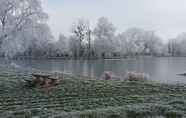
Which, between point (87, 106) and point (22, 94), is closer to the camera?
point (87, 106)

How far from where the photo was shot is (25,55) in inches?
1523

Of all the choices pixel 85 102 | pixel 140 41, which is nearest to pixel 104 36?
pixel 140 41

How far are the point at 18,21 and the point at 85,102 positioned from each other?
16839 millimetres

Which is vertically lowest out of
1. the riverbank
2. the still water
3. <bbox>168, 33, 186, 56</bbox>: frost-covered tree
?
the still water

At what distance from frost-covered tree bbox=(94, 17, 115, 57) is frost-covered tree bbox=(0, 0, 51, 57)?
20346 millimetres

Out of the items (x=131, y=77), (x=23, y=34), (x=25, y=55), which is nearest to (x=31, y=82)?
(x=131, y=77)

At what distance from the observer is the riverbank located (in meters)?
4.72

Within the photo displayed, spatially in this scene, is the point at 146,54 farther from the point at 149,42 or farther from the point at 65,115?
the point at 65,115

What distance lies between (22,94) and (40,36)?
1629cm

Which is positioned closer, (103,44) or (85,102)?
(85,102)

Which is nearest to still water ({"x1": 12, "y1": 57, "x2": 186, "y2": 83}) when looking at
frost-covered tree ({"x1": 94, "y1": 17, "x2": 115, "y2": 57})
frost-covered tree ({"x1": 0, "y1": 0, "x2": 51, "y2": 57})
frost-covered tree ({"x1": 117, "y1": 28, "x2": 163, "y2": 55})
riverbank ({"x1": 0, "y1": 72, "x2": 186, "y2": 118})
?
frost-covered tree ({"x1": 0, "y1": 0, "x2": 51, "y2": 57})

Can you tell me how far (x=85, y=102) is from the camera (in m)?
5.90

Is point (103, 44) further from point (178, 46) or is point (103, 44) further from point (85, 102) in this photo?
point (85, 102)

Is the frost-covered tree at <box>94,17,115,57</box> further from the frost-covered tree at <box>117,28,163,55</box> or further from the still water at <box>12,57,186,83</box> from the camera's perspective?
the still water at <box>12,57,186,83</box>
